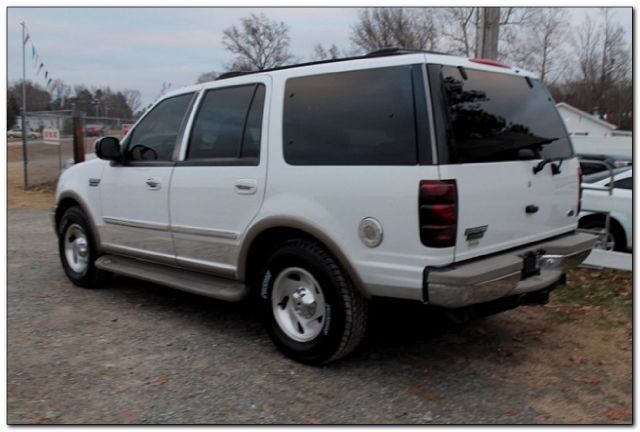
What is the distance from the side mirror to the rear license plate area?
345cm

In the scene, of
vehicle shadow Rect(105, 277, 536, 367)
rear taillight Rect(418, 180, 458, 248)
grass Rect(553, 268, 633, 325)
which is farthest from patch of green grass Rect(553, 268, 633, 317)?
rear taillight Rect(418, 180, 458, 248)

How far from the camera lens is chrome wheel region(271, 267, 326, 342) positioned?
3.90m

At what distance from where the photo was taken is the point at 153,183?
4871mm

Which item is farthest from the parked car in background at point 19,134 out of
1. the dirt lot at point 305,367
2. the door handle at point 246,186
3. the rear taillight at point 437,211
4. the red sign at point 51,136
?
the rear taillight at point 437,211

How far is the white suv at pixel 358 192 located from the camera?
11.0 ft

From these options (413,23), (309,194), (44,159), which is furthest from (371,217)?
(413,23)

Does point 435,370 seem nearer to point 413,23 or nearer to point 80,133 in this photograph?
point 80,133

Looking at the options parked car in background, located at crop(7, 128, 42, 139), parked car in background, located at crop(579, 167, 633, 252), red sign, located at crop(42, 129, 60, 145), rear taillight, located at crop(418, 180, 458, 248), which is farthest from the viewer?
parked car in background, located at crop(7, 128, 42, 139)

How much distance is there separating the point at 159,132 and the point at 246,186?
1.37 metres

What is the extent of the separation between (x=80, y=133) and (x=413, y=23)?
51.8ft

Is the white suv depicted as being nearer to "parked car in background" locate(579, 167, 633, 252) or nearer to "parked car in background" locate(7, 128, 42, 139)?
"parked car in background" locate(579, 167, 633, 252)

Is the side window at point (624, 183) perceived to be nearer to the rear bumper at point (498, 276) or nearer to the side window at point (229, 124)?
the rear bumper at point (498, 276)

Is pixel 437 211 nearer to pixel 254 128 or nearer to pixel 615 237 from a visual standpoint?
pixel 254 128

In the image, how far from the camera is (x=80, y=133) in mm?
16562
